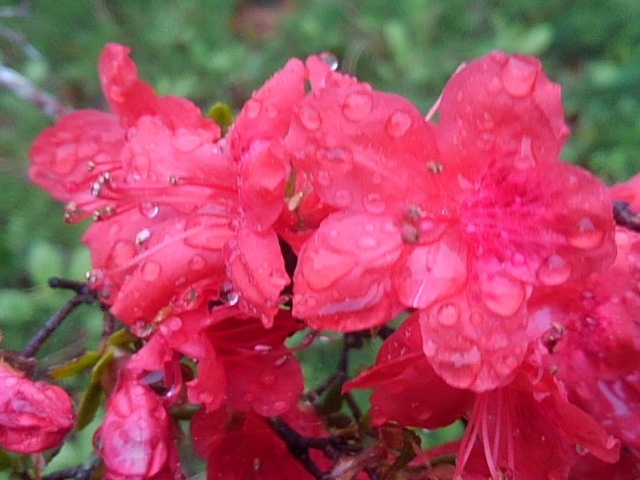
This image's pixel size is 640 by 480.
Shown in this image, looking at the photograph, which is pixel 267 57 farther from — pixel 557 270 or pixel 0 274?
pixel 557 270

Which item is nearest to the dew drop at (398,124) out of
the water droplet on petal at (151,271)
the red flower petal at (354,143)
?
the red flower petal at (354,143)

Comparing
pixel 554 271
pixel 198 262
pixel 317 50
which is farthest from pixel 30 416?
pixel 317 50

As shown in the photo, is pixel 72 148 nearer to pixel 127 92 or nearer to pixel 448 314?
pixel 127 92

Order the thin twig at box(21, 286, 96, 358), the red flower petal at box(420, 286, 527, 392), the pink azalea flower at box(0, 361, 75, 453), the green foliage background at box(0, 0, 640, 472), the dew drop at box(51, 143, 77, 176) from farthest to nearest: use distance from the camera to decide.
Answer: the green foliage background at box(0, 0, 640, 472), the dew drop at box(51, 143, 77, 176), the thin twig at box(21, 286, 96, 358), the pink azalea flower at box(0, 361, 75, 453), the red flower petal at box(420, 286, 527, 392)

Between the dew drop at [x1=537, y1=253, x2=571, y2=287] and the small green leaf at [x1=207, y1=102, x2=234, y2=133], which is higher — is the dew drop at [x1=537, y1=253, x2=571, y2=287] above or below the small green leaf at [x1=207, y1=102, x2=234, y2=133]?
below

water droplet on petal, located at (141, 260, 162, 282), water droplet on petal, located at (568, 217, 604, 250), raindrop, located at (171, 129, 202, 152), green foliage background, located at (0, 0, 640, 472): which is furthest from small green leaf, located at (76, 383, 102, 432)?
green foliage background, located at (0, 0, 640, 472)

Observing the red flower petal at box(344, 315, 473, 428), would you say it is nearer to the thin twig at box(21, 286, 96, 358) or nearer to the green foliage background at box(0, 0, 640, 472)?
the thin twig at box(21, 286, 96, 358)

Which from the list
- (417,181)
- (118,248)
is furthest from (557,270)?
(118,248)
